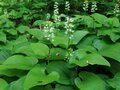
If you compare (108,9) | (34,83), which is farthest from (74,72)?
(108,9)

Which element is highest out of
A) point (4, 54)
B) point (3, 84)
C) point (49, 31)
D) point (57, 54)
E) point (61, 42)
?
point (49, 31)

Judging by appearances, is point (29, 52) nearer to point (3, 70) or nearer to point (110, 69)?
point (3, 70)

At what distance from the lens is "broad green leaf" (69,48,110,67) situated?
10.8ft

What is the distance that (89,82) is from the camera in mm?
3252

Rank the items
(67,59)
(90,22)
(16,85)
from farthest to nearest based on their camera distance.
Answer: (90,22), (67,59), (16,85)

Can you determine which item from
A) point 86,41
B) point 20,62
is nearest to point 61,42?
point 86,41

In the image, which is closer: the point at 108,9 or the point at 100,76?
the point at 100,76

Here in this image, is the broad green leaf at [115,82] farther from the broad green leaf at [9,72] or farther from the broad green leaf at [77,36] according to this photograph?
the broad green leaf at [9,72]

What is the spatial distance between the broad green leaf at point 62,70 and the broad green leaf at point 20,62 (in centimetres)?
22

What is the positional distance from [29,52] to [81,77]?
33.0 inches

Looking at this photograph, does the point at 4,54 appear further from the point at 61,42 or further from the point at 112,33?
the point at 112,33

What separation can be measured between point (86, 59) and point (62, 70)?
333 millimetres

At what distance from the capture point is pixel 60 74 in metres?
3.40

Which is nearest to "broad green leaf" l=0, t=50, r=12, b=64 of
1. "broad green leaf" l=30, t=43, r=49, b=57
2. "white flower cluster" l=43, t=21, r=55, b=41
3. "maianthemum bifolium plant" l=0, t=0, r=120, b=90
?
"maianthemum bifolium plant" l=0, t=0, r=120, b=90
